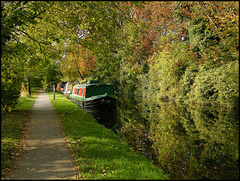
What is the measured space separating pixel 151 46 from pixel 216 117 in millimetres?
14210

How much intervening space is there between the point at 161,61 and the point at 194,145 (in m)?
14.6

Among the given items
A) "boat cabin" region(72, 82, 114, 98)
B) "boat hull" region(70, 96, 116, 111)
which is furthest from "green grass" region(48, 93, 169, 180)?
"boat cabin" region(72, 82, 114, 98)

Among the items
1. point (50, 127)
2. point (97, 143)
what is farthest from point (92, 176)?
point (50, 127)

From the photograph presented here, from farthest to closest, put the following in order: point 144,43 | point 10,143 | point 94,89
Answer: point 144,43
point 94,89
point 10,143

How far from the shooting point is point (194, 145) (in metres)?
7.34

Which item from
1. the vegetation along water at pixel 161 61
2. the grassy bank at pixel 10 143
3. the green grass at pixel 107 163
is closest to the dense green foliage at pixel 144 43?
the vegetation along water at pixel 161 61

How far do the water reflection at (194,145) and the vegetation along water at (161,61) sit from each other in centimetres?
3

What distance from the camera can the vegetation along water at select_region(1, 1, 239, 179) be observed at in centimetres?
540

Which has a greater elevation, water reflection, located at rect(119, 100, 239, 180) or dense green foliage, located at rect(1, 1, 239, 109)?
dense green foliage, located at rect(1, 1, 239, 109)

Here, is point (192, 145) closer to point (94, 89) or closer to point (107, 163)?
point (107, 163)

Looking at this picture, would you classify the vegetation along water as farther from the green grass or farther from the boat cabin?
the boat cabin

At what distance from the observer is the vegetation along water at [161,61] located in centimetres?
540

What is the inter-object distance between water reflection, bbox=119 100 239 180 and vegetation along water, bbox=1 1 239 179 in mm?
29

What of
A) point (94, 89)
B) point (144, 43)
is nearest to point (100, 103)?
point (94, 89)
